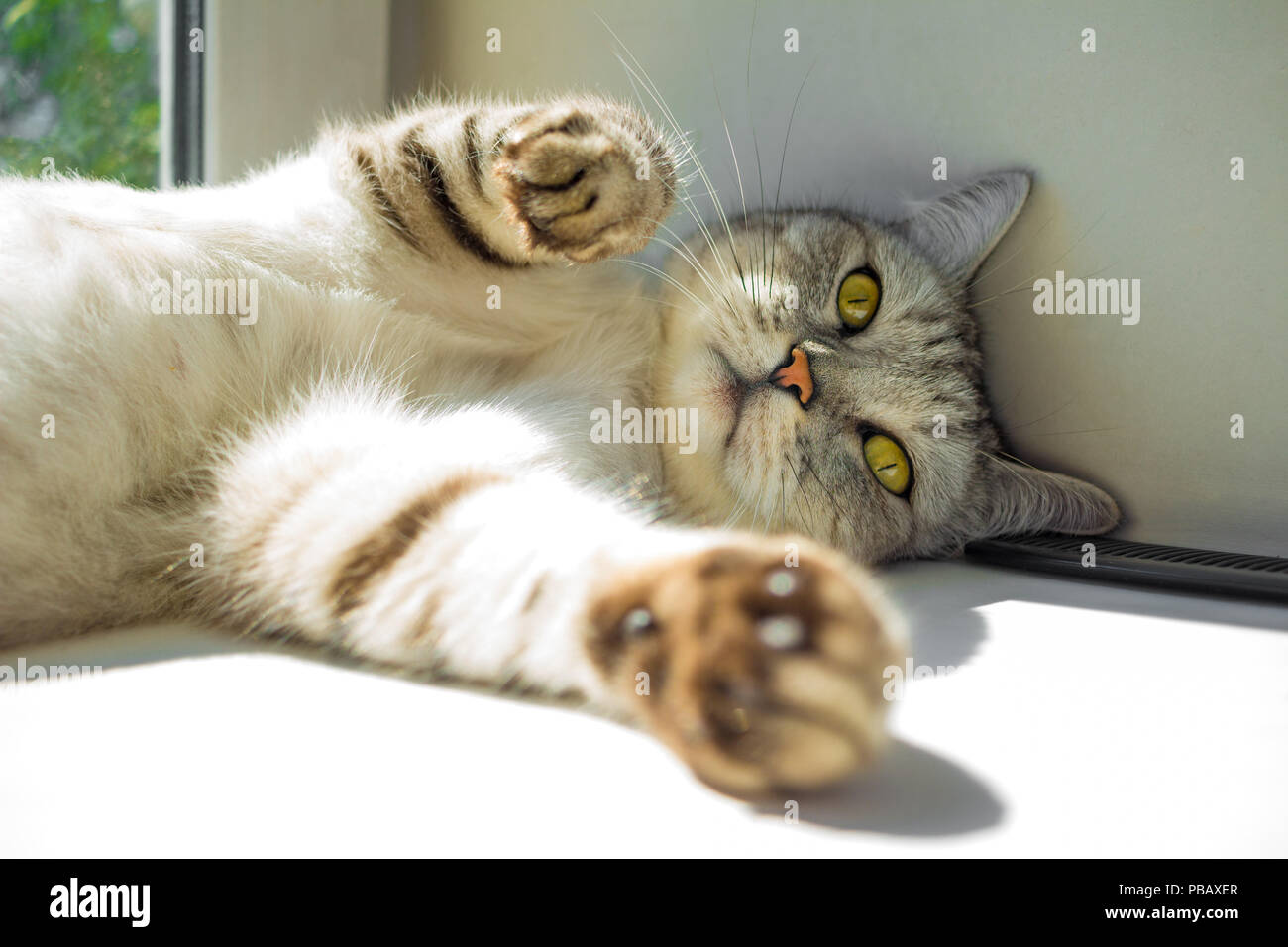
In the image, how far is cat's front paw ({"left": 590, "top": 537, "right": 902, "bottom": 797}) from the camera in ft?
1.92

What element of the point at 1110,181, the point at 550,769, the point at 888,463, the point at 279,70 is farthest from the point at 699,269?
the point at 279,70

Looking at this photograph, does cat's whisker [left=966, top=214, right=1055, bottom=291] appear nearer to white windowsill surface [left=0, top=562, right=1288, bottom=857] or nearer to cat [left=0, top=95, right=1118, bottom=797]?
cat [left=0, top=95, right=1118, bottom=797]

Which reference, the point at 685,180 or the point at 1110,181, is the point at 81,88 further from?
the point at 1110,181

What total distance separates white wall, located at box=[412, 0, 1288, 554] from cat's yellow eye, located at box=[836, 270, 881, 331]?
0.30 metres

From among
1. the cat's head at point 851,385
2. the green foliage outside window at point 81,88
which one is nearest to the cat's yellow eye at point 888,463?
the cat's head at point 851,385

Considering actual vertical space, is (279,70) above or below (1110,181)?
above

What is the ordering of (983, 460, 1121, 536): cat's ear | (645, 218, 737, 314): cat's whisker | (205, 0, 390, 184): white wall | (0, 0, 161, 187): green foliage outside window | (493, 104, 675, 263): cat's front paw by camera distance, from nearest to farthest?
(493, 104, 675, 263): cat's front paw
(645, 218, 737, 314): cat's whisker
(983, 460, 1121, 536): cat's ear
(0, 0, 161, 187): green foliage outside window
(205, 0, 390, 184): white wall

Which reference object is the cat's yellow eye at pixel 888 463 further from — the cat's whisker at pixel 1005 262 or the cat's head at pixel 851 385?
the cat's whisker at pixel 1005 262

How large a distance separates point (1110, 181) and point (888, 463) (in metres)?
0.60

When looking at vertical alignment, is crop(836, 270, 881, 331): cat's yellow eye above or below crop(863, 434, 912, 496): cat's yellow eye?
above

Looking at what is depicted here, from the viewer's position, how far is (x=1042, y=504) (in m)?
1.57

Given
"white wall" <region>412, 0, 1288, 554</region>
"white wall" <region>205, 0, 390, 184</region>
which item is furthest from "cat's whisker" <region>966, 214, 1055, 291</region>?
"white wall" <region>205, 0, 390, 184</region>
